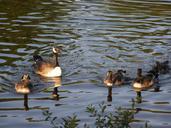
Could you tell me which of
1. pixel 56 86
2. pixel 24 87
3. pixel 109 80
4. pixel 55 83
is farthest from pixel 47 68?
pixel 109 80

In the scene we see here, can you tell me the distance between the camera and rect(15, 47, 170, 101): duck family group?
52.4 feet

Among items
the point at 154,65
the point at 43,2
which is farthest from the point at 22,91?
the point at 43,2

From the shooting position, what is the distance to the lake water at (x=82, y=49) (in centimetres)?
1464

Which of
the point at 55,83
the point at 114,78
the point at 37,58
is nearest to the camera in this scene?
the point at 114,78

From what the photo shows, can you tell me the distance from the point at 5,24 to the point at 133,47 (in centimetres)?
715

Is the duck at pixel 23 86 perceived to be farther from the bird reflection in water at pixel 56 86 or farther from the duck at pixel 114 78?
the duck at pixel 114 78

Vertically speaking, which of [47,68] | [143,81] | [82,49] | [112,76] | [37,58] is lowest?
[143,81]

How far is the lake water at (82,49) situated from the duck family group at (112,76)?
215 mm

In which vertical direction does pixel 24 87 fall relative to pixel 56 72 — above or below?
below

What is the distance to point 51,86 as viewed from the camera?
660 inches

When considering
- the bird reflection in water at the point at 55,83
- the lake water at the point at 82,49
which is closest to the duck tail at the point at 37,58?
the lake water at the point at 82,49

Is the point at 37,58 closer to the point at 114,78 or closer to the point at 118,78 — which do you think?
the point at 118,78

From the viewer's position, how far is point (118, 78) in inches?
658

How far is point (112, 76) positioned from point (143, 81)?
953 millimetres
